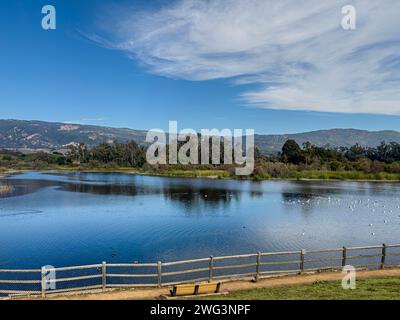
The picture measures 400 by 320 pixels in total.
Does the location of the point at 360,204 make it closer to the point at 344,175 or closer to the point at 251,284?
the point at 251,284

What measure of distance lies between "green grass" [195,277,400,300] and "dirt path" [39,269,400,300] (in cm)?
88

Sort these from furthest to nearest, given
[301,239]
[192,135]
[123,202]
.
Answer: [192,135] < [123,202] < [301,239]

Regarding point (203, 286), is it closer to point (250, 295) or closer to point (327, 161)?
point (250, 295)

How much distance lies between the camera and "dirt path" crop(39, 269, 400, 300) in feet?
59.6

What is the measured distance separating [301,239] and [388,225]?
17845 millimetres

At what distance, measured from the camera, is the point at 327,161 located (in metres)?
175

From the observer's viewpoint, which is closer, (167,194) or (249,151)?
(167,194)

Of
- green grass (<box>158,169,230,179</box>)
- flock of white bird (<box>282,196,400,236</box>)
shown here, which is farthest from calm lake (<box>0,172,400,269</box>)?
green grass (<box>158,169,230,179</box>)

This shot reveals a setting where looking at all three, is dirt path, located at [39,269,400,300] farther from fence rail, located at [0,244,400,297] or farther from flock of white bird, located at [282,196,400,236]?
flock of white bird, located at [282,196,400,236]

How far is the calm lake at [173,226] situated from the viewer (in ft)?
111

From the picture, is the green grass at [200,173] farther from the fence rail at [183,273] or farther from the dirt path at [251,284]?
the dirt path at [251,284]

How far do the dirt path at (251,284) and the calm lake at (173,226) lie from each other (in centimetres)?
1140

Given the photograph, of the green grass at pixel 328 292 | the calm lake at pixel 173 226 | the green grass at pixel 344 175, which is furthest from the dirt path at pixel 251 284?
the green grass at pixel 344 175
